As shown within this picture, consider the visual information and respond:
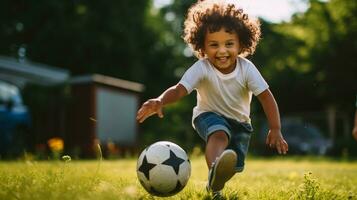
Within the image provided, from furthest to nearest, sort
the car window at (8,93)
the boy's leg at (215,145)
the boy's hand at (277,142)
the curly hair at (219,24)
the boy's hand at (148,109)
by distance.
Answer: the car window at (8,93) → the curly hair at (219,24) → the boy's leg at (215,145) → the boy's hand at (277,142) → the boy's hand at (148,109)

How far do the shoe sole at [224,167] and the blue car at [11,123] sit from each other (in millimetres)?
9980

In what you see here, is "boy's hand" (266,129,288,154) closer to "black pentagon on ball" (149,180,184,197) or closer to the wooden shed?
"black pentagon on ball" (149,180,184,197)

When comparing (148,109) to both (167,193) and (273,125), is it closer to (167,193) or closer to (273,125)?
(167,193)

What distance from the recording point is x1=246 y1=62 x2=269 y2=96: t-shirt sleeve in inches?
193

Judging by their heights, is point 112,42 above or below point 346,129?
above

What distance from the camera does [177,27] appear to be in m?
47.6

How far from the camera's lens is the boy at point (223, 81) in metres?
4.81

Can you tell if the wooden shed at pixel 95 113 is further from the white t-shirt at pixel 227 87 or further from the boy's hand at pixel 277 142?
the boy's hand at pixel 277 142

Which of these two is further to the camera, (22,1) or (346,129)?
(22,1)

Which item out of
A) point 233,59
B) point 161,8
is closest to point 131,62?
point 161,8

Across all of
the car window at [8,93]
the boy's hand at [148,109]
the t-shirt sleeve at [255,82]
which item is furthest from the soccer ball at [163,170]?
the car window at [8,93]

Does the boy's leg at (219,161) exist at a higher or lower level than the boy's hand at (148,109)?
lower

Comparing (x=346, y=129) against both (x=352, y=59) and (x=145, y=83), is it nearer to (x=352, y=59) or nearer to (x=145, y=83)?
(x=352, y=59)

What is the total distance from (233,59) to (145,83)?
3018 cm
